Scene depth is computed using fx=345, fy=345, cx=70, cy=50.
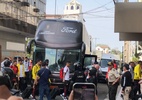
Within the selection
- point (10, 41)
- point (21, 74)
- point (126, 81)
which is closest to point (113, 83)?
point (126, 81)

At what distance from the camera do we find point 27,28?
44875 millimetres

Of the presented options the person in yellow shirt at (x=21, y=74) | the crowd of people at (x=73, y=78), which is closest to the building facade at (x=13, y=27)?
the person in yellow shirt at (x=21, y=74)

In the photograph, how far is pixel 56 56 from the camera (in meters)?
17.1

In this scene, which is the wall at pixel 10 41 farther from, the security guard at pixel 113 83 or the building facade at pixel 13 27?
the security guard at pixel 113 83

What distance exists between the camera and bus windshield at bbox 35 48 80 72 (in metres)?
17.0

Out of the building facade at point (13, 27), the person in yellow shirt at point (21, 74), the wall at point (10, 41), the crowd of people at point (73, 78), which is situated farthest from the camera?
the wall at point (10, 41)

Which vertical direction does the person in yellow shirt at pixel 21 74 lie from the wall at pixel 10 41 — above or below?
below

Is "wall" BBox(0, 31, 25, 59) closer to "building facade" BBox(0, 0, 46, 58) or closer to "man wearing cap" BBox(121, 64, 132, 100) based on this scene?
"building facade" BBox(0, 0, 46, 58)

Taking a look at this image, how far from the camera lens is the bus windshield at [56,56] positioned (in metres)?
17.0

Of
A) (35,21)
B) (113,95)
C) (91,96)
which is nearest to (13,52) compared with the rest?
(35,21)

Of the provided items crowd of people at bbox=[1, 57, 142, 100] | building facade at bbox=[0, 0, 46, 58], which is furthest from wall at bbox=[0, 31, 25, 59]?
crowd of people at bbox=[1, 57, 142, 100]

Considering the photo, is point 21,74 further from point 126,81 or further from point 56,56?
point 126,81

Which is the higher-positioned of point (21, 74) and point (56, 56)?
point (56, 56)

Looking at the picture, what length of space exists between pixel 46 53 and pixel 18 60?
4.68ft
